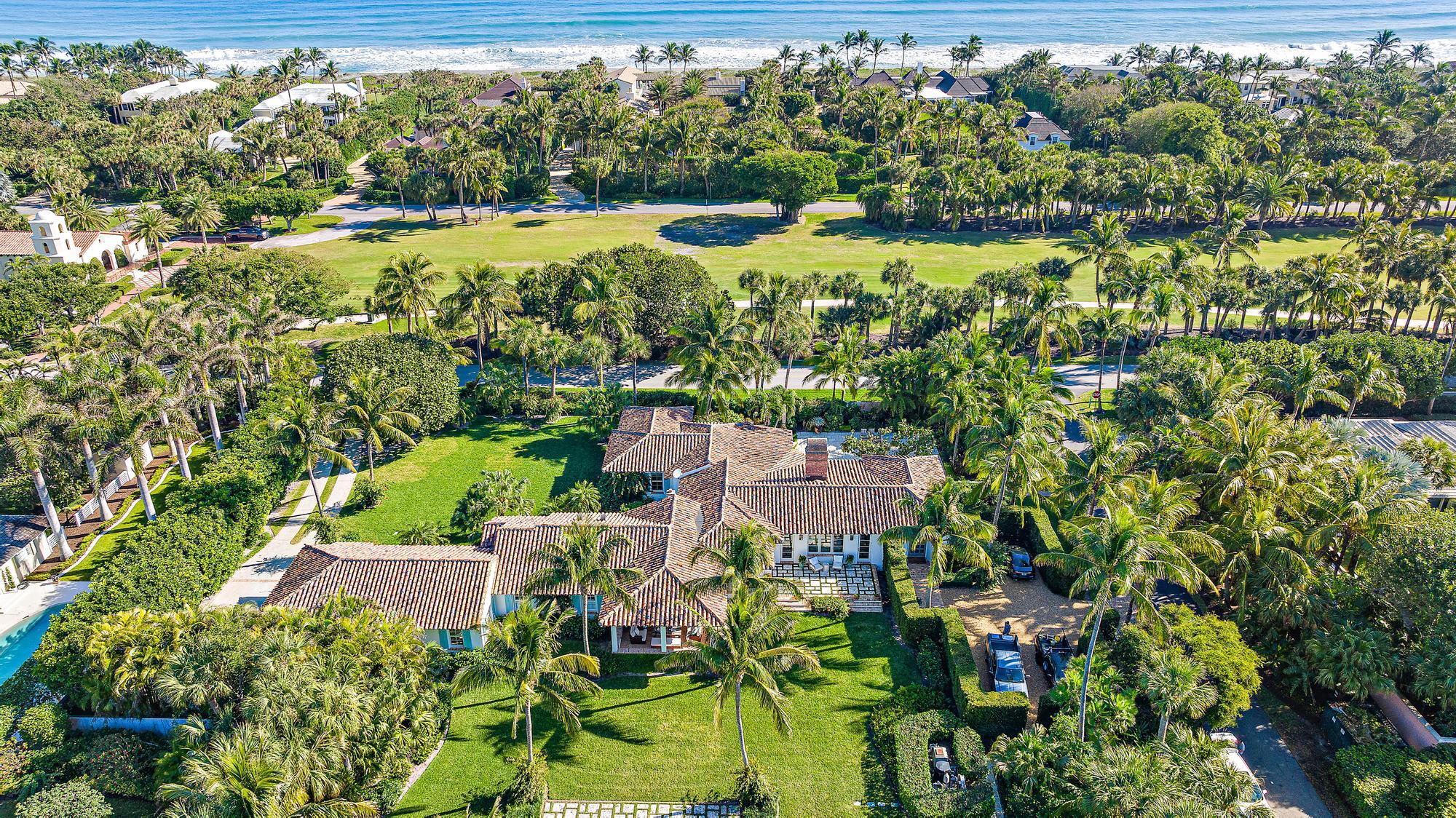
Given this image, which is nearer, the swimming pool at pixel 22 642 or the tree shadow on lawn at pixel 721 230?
the swimming pool at pixel 22 642

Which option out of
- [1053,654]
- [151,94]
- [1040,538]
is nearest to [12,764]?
[1053,654]

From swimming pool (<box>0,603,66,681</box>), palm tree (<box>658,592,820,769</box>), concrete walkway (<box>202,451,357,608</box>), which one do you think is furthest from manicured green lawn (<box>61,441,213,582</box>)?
palm tree (<box>658,592,820,769</box>)

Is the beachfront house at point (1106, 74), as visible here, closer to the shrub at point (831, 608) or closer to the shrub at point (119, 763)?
the shrub at point (831, 608)

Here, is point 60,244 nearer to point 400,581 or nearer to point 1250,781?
point 400,581

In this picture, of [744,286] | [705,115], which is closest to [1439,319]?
[744,286]

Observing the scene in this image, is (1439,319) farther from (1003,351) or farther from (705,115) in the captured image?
(705,115)

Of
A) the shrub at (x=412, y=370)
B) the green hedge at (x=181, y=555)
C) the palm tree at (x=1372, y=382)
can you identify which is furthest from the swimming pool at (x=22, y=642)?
the palm tree at (x=1372, y=382)
